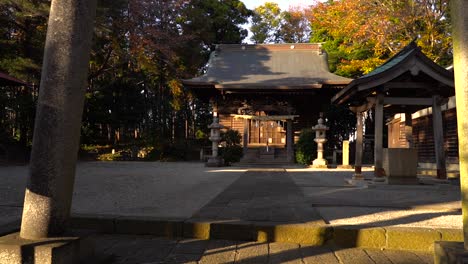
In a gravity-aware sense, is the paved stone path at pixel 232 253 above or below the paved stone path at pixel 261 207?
below

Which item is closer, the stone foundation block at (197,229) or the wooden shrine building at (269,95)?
the stone foundation block at (197,229)

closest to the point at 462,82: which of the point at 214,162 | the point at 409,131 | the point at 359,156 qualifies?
the point at 359,156

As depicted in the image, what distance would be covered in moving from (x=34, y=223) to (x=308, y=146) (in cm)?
1447

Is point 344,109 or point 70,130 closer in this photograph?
point 70,130

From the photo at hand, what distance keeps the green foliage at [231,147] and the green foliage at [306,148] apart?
2.99 metres

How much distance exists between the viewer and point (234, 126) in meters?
20.6

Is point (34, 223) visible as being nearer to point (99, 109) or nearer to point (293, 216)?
point (293, 216)

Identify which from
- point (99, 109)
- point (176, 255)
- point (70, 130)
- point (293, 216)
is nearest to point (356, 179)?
point (293, 216)

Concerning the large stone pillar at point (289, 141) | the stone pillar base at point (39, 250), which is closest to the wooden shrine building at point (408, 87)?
the stone pillar base at point (39, 250)

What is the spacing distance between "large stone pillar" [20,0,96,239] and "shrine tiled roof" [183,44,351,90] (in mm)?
13790

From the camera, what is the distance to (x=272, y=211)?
4.77 m

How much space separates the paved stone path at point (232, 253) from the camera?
129 inches

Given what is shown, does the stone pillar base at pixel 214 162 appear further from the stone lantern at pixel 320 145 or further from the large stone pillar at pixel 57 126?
the large stone pillar at pixel 57 126

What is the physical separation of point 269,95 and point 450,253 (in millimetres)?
16245
